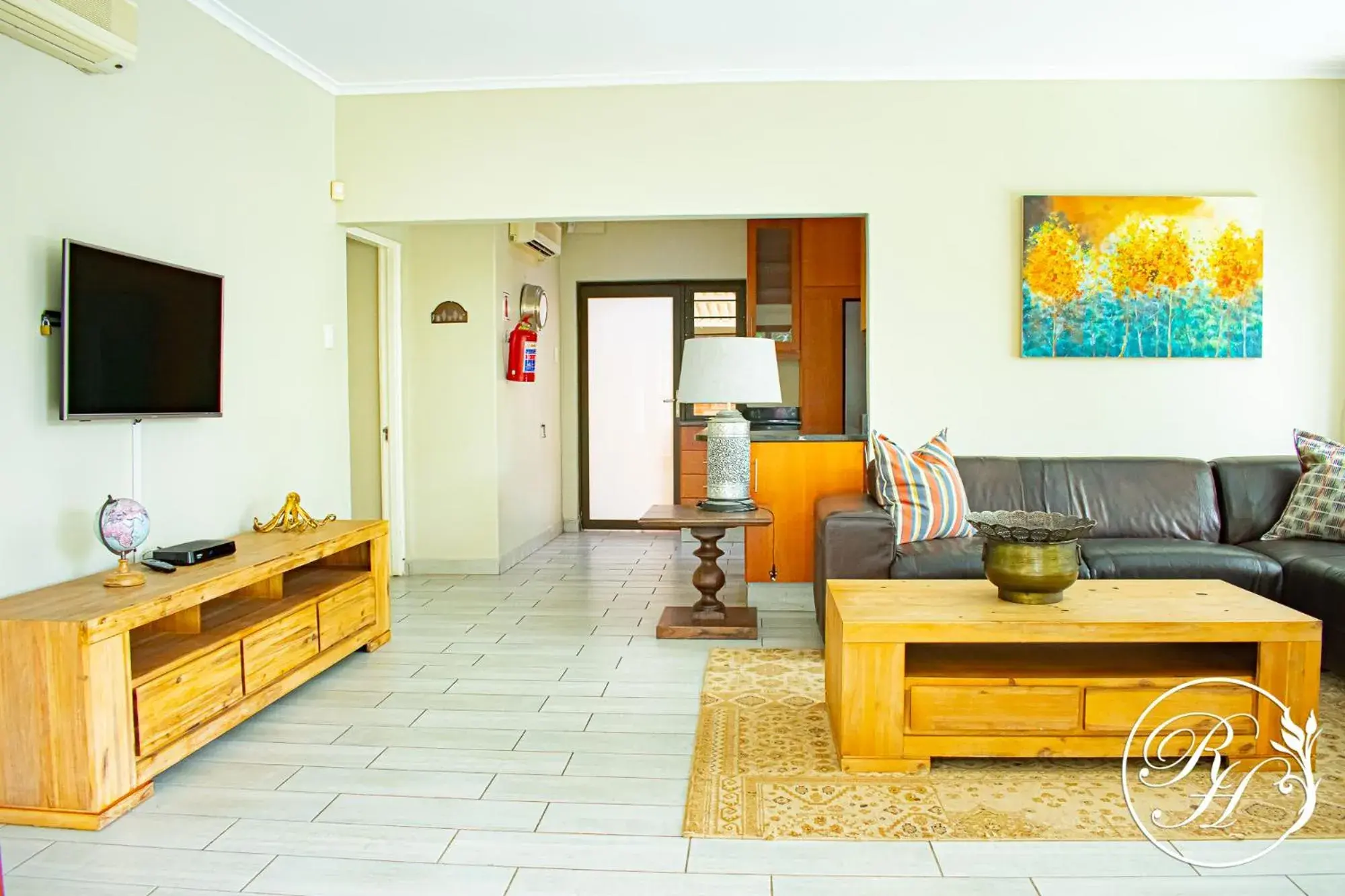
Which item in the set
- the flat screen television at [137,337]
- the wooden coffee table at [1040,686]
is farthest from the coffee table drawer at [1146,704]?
the flat screen television at [137,337]

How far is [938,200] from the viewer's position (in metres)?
4.61

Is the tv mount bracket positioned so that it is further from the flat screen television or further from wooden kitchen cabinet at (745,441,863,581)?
wooden kitchen cabinet at (745,441,863,581)

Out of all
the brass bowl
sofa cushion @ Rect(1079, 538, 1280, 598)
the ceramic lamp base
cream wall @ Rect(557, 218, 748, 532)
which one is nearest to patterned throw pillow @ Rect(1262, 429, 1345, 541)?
sofa cushion @ Rect(1079, 538, 1280, 598)

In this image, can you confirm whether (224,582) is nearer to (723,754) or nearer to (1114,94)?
(723,754)

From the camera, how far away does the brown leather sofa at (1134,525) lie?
3777 millimetres

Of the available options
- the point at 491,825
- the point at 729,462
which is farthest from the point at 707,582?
the point at 491,825

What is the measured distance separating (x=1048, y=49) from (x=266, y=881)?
4.40 meters

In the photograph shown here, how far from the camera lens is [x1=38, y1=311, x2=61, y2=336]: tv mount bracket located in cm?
290

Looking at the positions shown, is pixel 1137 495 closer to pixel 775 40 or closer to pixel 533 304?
pixel 775 40

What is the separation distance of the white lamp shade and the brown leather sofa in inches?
24.3

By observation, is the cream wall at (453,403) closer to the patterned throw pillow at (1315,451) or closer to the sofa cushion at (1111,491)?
the sofa cushion at (1111,491)

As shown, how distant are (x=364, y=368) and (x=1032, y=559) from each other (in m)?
4.29

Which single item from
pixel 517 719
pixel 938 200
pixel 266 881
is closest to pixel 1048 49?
pixel 938 200

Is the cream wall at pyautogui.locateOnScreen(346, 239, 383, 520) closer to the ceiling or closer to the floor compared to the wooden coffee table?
closer to the ceiling
